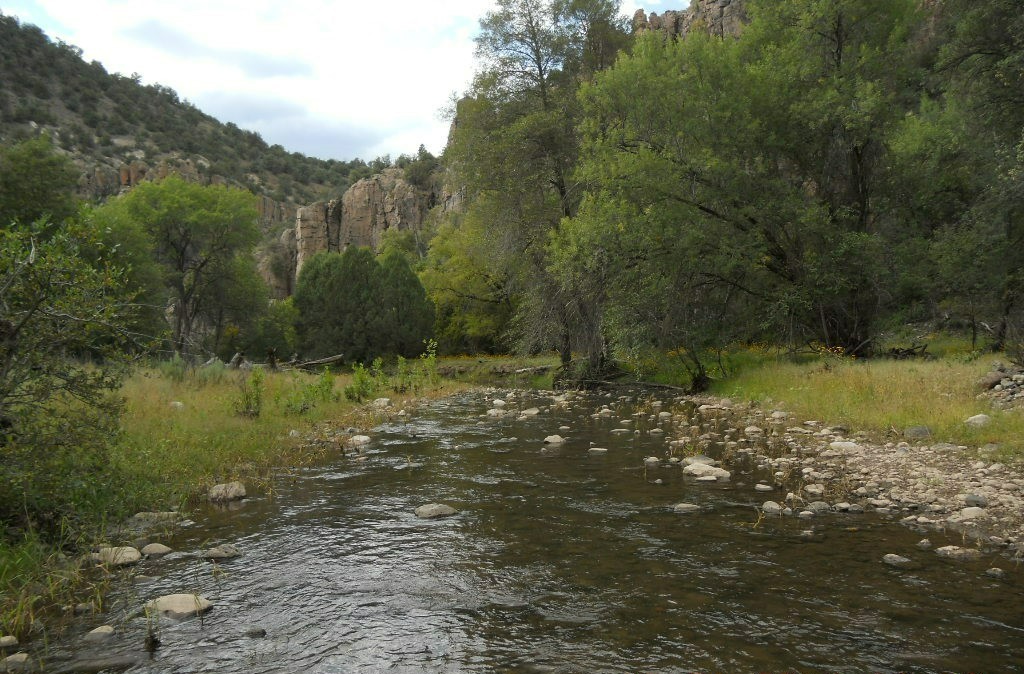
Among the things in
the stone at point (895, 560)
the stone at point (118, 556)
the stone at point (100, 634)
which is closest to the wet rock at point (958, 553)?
the stone at point (895, 560)

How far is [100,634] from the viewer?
4.61 m

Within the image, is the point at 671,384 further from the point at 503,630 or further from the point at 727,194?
the point at 503,630

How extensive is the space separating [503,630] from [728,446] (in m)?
7.62

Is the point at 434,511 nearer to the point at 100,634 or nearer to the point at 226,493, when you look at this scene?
the point at 226,493

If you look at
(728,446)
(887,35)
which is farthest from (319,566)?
(887,35)

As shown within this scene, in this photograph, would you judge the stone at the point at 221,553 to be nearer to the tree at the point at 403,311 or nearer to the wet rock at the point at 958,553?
the wet rock at the point at 958,553

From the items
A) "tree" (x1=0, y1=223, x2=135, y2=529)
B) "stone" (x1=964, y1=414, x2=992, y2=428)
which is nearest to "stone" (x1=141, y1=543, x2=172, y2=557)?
"tree" (x1=0, y1=223, x2=135, y2=529)

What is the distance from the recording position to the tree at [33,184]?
2750cm

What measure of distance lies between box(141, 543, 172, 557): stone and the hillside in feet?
237

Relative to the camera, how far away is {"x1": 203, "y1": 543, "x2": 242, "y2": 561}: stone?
20.4 ft

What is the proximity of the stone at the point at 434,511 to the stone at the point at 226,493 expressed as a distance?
2728mm

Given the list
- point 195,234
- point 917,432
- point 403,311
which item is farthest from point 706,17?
point 917,432

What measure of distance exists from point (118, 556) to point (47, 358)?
2104mm

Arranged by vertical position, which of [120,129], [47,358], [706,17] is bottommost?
[47,358]
